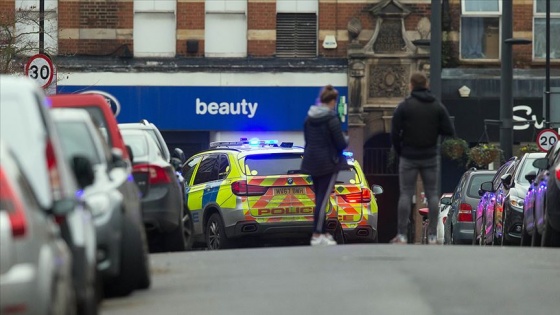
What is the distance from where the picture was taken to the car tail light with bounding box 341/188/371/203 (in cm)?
2386

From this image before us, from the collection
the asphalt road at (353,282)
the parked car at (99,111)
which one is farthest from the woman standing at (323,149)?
the parked car at (99,111)

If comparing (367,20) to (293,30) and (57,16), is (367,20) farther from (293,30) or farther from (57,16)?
(57,16)

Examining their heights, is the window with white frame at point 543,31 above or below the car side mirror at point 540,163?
above

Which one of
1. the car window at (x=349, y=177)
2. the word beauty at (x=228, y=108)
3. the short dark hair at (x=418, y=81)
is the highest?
the short dark hair at (x=418, y=81)

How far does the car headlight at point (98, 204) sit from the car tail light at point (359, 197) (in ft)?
42.6

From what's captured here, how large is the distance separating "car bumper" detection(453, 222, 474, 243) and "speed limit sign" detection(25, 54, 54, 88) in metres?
7.14

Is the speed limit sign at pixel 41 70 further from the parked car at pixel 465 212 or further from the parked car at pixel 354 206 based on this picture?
the parked car at pixel 465 212

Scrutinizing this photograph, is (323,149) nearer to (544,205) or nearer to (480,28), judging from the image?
(544,205)

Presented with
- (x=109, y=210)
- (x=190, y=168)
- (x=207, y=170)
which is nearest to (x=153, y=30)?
(x=190, y=168)

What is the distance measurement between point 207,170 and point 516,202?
17.5 ft

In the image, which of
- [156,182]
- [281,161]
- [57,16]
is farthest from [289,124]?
[156,182]

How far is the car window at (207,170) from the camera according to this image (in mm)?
23828

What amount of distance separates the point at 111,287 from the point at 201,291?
0.91 meters

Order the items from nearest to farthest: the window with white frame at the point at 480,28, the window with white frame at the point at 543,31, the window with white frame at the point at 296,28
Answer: the window with white frame at the point at 296,28, the window with white frame at the point at 480,28, the window with white frame at the point at 543,31
